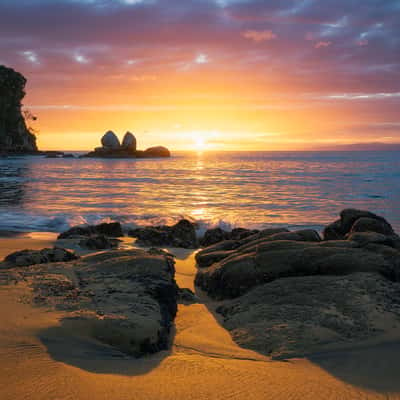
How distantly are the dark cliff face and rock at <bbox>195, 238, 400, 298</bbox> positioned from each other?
91.7m

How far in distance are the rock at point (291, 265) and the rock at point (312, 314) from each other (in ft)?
0.90

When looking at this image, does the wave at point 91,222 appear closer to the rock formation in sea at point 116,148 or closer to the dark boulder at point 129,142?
the rock formation in sea at point 116,148

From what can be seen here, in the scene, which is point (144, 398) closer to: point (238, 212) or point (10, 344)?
point (10, 344)

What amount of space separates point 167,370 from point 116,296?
4.16 ft

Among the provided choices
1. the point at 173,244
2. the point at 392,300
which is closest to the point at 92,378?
the point at 392,300

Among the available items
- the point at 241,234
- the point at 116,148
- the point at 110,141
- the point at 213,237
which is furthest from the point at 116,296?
the point at 110,141

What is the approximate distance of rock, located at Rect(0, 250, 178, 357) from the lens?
313 cm

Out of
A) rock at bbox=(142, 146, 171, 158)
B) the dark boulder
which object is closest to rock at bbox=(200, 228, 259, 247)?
the dark boulder

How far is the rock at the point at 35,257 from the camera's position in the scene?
530 centimetres

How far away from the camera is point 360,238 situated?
19.5ft

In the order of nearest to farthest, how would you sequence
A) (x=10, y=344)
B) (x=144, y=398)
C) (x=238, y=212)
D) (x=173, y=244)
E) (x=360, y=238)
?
(x=144, y=398), (x=10, y=344), (x=360, y=238), (x=173, y=244), (x=238, y=212)

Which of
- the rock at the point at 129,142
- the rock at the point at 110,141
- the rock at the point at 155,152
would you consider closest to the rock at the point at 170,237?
the rock at the point at 110,141

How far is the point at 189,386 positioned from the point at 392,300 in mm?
2840

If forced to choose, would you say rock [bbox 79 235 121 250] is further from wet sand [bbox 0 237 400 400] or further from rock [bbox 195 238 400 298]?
wet sand [bbox 0 237 400 400]
